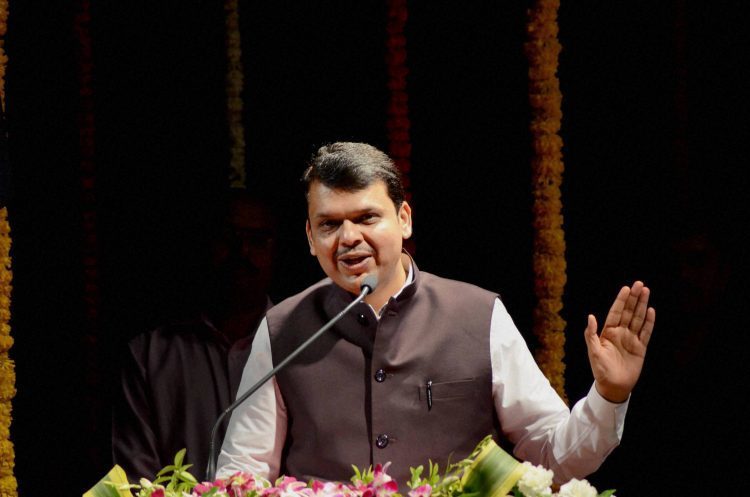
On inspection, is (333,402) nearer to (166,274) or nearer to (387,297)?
(387,297)

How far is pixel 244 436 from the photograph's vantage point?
80.6 inches

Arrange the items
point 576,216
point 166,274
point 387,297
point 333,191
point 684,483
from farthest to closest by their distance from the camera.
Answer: point 166,274
point 576,216
point 684,483
point 387,297
point 333,191

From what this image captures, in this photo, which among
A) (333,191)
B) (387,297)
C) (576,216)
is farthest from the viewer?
(576,216)

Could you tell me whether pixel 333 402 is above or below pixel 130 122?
below

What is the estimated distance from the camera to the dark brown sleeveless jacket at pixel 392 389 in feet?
6.57

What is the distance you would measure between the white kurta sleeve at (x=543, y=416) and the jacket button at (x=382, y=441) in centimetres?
25

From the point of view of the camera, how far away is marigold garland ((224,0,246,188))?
3270 millimetres

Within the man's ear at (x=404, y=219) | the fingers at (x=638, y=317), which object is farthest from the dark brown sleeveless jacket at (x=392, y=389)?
the fingers at (x=638, y=317)

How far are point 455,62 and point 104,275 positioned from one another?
134 centimetres

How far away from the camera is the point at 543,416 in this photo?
200cm

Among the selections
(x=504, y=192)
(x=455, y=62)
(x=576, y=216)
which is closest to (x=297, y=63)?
(x=455, y=62)

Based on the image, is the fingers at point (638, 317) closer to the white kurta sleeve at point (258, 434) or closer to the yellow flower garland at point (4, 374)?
the white kurta sleeve at point (258, 434)

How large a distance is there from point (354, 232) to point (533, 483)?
2.23 feet

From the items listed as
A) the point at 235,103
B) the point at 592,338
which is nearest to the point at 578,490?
the point at 592,338
